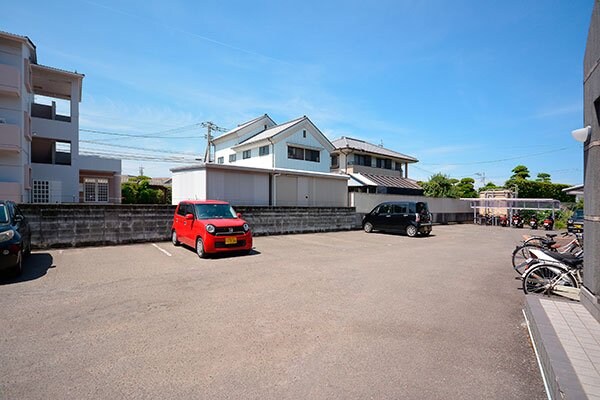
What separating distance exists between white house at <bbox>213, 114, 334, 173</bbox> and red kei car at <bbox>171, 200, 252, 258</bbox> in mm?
13862

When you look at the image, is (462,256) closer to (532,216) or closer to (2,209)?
(2,209)

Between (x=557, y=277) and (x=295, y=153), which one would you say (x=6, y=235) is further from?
(x=295, y=153)

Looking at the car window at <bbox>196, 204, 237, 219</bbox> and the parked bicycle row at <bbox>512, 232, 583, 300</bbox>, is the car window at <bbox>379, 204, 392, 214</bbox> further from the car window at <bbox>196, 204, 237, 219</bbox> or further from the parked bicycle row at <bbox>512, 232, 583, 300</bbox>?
the parked bicycle row at <bbox>512, 232, 583, 300</bbox>

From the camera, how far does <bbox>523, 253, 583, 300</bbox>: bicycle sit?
518 cm

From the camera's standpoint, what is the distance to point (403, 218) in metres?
16.3

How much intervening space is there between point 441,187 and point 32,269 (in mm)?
30564

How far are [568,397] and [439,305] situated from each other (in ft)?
9.31

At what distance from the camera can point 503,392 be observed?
2.78m

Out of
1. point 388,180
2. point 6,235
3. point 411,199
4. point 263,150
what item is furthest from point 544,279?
point 388,180

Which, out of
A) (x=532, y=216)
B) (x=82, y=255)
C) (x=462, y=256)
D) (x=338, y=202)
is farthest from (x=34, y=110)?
(x=532, y=216)

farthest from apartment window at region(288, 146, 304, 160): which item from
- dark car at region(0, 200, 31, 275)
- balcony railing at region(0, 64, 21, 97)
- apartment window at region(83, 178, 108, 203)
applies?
dark car at region(0, 200, 31, 275)

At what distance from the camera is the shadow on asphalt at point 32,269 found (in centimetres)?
640

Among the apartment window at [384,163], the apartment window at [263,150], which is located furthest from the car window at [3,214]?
the apartment window at [384,163]

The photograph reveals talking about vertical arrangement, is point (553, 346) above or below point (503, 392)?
above
